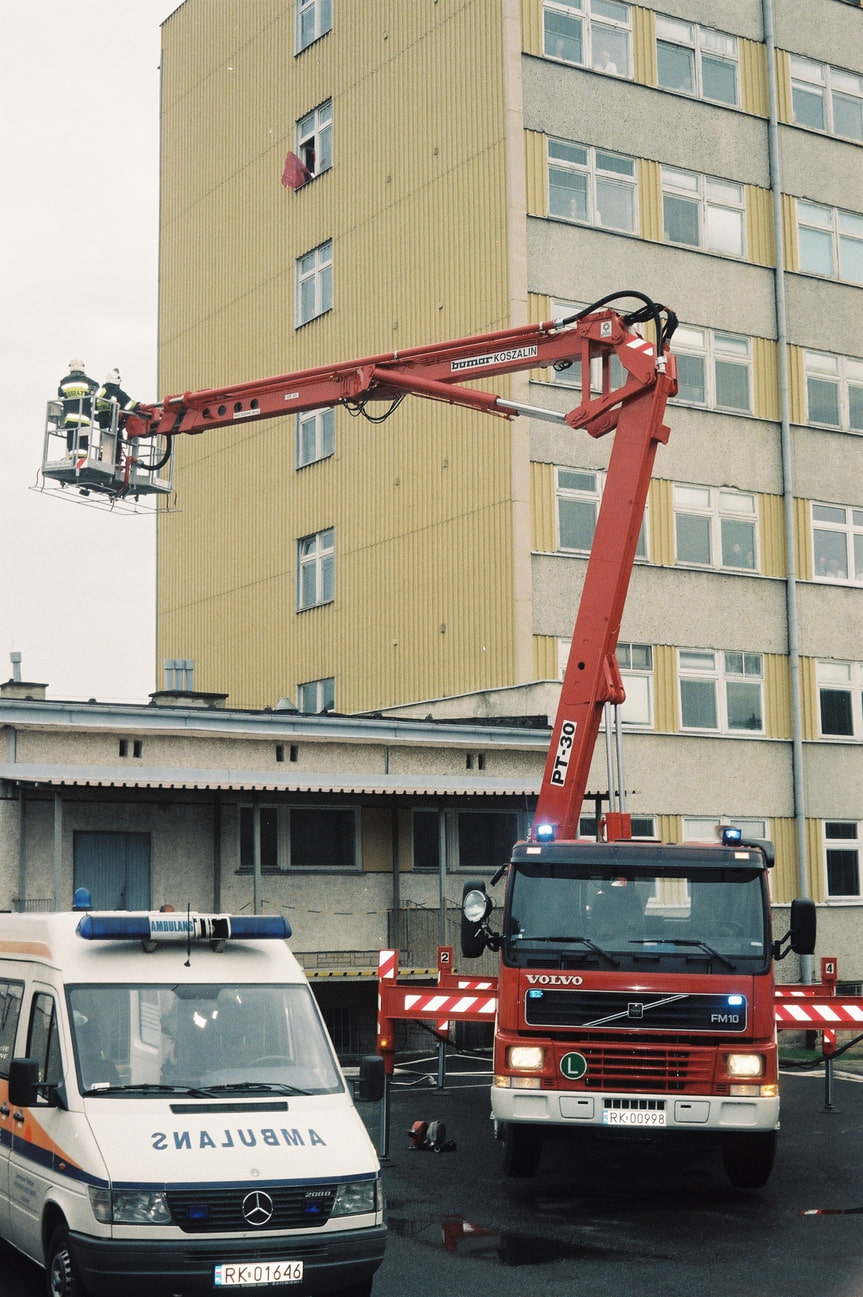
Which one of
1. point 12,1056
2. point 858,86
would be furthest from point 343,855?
point 858,86

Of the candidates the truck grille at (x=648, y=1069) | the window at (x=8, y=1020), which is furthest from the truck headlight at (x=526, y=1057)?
the window at (x=8, y=1020)

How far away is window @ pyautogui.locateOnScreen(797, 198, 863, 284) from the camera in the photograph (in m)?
34.8

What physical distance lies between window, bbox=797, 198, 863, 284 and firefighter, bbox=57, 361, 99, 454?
17.1 meters

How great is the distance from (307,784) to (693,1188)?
11.9 meters

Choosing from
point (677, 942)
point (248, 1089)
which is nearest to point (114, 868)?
point (677, 942)

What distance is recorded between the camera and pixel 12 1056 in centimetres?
1028

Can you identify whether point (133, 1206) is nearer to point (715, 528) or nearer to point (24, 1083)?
point (24, 1083)

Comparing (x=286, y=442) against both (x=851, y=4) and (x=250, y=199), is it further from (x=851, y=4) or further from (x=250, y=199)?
(x=851, y=4)

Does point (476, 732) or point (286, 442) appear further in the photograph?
point (286, 442)

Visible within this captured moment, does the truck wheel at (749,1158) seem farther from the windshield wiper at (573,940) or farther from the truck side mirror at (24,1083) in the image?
the truck side mirror at (24,1083)

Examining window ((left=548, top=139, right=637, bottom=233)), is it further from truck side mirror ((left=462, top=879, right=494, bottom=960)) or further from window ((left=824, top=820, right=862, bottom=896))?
truck side mirror ((left=462, top=879, right=494, bottom=960))

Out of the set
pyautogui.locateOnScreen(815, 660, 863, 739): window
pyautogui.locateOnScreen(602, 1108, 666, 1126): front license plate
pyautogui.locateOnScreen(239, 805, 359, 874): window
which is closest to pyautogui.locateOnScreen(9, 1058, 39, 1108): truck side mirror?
pyautogui.locateOnScreen(602, 1108, 666, 1126): front license plate

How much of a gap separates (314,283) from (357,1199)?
29750 mm

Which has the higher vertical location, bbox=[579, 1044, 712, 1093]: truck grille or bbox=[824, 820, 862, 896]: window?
bbox=[824, 820, 862, 896]: window
